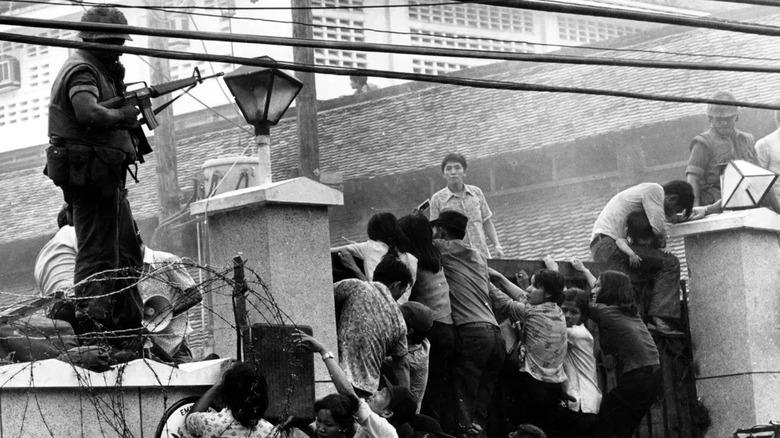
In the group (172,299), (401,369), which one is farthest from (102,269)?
(401,369)

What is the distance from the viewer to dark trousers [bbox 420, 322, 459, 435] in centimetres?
934

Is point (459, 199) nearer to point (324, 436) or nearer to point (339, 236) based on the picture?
point (324, 436)

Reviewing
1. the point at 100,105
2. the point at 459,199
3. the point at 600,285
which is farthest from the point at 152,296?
the point at 459,199

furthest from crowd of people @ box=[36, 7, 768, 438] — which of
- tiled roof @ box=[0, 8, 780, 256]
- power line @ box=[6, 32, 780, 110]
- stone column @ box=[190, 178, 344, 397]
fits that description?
tiled roof @ box=[0, 8, 780, 256]

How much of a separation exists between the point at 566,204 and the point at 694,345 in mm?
11937

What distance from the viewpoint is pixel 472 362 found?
9.35 metres

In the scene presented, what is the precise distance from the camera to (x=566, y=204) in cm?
2341

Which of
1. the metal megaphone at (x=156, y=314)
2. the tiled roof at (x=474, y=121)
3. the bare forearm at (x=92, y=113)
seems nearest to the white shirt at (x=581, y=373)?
the metal megaphone at (x=156, y=314)

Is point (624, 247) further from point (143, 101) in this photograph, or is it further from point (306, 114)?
point (306, 114)

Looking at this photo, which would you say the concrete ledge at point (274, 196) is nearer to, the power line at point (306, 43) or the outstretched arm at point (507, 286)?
the power line at point (306, 43)

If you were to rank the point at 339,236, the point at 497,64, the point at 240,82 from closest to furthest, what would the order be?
the point at 240,82, the point at 339,236, the point at 497,64

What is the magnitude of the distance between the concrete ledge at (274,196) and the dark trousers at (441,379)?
134 cm

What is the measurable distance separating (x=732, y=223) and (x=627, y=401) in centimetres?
194

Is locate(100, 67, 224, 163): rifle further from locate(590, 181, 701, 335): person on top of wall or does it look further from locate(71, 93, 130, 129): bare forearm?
locate(590, 181, 701, 335): person on top of wall
